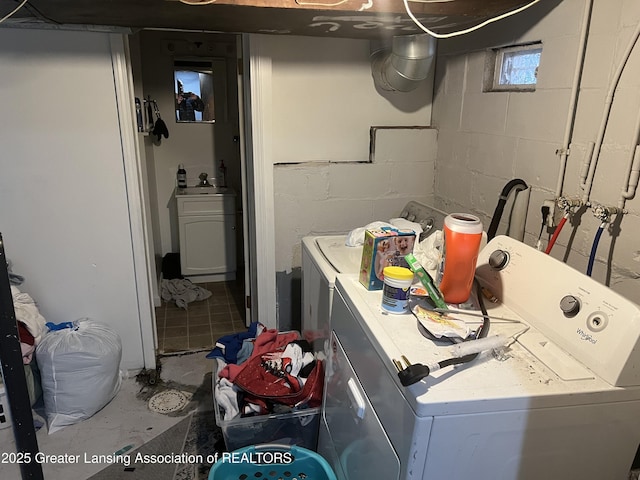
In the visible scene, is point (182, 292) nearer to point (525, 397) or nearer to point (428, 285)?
point (428, 285)

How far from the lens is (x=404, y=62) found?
2.13 m

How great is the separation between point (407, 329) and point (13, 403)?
1.23 m

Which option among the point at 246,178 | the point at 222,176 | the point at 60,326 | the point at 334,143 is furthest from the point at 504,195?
the point at 222,176

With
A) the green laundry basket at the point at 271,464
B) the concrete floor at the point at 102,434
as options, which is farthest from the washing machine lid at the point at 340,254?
the concrete floor at the point at 102,434

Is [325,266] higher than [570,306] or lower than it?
lower

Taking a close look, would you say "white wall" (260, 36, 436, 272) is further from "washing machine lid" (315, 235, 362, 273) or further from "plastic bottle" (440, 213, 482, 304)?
"plastic bottle" (440, 213, 482, 304)

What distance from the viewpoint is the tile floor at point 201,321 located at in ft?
9.45

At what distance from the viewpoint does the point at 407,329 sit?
1.17 metres

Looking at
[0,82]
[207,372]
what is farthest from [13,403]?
[0,82]

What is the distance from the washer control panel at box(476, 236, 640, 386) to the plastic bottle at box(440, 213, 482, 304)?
128 mm

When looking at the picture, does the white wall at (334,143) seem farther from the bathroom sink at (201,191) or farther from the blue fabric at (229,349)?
the bathroom sink at (201,191)

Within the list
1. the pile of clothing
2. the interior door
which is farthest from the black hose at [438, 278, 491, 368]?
the interior door

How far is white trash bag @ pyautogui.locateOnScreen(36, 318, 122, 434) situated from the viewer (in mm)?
2100

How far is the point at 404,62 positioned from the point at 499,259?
1.18 m
